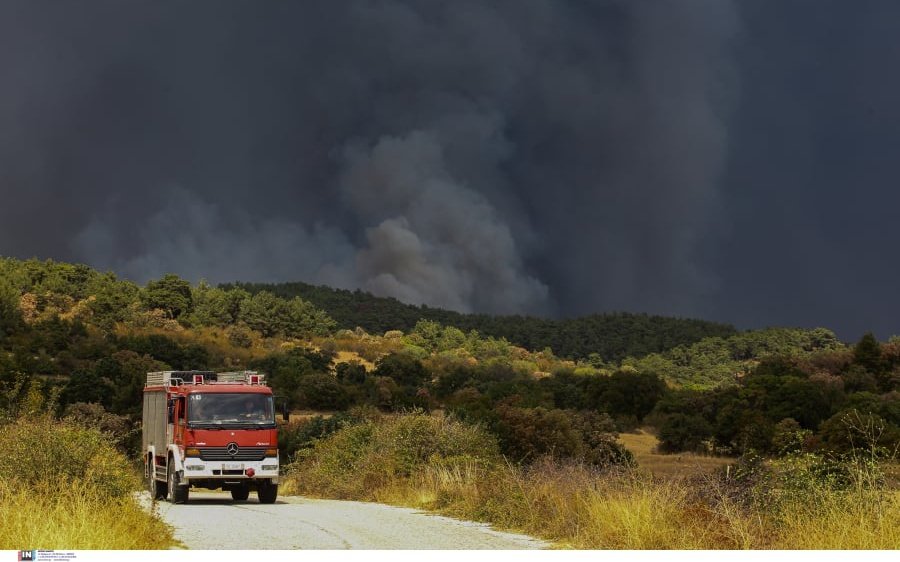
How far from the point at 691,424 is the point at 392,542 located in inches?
1982

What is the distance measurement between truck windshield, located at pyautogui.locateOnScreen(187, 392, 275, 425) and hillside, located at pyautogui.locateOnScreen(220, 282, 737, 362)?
119m

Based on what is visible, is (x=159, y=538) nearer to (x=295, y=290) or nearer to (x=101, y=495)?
(x=101, y=495)

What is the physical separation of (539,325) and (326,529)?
154915 mm

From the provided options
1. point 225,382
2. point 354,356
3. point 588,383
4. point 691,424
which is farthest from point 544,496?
point 354,356

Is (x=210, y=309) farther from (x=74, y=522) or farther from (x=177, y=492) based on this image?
(x=74, y=522)

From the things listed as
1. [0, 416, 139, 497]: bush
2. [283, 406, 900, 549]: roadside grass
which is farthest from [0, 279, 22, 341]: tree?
[283, 406, 900, 549]: roadside grass

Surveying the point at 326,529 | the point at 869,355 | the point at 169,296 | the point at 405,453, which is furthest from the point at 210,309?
the point at 326,529

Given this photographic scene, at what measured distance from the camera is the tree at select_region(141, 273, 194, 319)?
110 meters

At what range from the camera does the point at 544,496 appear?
59.5ft

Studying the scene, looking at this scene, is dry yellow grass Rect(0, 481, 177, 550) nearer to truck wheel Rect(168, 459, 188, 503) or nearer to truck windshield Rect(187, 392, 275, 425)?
truck windshield Rect(187, 392, 275, 425)

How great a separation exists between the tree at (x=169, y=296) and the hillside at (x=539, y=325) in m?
36.4

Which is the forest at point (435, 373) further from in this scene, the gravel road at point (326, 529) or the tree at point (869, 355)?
the gravel road at point (326, 529)

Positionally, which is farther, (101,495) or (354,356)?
→ (354,356)

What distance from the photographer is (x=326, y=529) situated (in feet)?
59.2
